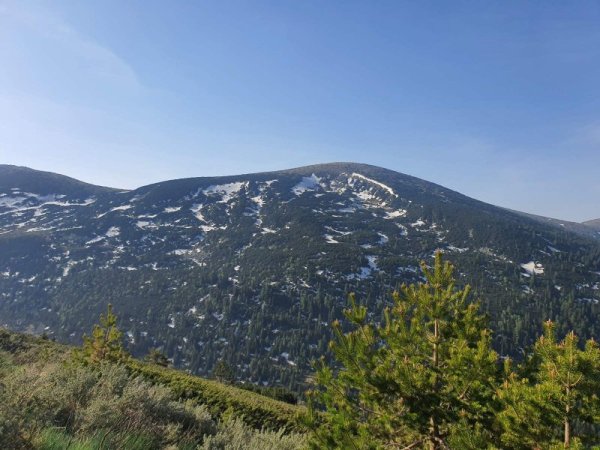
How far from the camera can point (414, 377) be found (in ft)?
28.8

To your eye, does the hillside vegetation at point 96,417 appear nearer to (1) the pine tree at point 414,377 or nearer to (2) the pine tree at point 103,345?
(1) the pine tree at point 414,377

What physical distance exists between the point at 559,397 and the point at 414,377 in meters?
3.05

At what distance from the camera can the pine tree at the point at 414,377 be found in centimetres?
835

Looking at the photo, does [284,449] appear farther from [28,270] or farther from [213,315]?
[28,270]

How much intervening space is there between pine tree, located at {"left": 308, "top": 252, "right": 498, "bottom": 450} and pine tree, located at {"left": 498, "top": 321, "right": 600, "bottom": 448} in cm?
115

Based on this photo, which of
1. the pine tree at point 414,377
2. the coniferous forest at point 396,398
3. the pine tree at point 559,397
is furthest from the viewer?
the pine tree at point 414,377

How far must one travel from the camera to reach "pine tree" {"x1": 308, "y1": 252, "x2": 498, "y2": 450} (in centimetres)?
835

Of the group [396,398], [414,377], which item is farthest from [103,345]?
[414,377]

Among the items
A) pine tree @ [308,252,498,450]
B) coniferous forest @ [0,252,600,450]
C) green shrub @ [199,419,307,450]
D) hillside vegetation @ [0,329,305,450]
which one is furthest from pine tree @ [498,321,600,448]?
hillside vegetation @ [0,329,305,450]

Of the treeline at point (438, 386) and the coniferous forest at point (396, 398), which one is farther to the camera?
the treeline at point (438, 386)

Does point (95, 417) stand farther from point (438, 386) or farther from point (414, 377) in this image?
point (438, 386)

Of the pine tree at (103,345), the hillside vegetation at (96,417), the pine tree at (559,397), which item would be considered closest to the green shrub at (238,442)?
the hillside vegetation at (96,417)

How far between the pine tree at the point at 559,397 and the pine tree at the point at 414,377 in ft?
3.78

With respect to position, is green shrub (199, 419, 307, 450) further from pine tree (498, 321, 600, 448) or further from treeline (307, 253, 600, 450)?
pine tree (498, 321, 600, 448)
